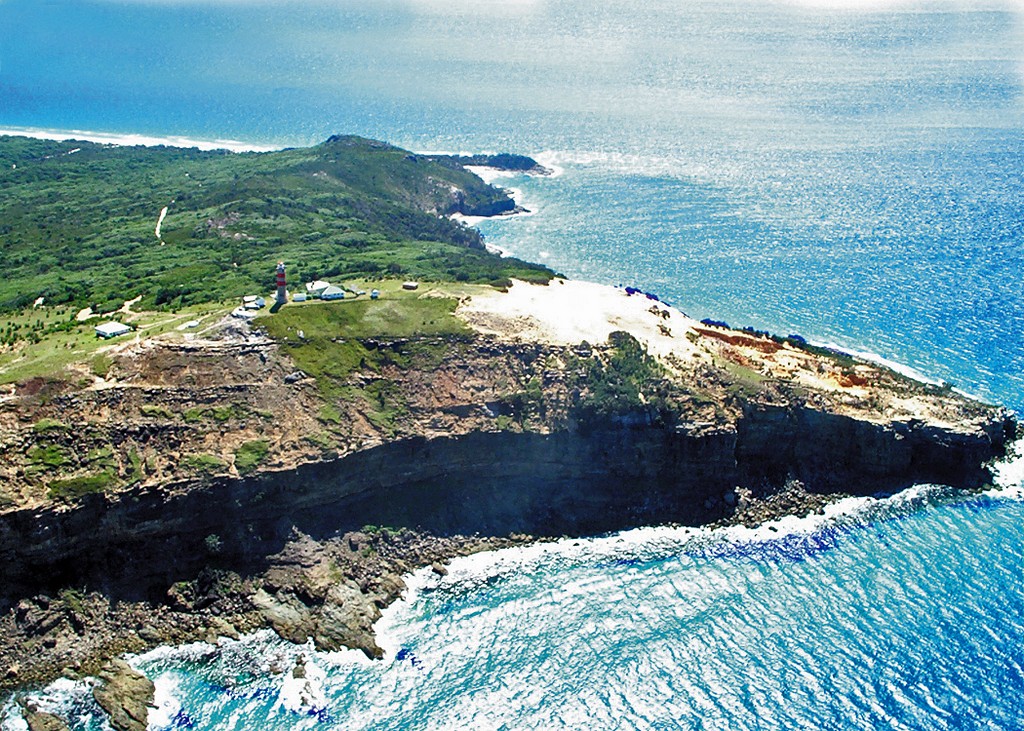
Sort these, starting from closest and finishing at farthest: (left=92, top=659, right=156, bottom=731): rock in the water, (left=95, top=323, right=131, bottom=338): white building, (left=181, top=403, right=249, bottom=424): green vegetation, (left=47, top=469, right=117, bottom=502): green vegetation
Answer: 1. (left=92, top=659, right=156, bottom=731): rock in the water
2. (left=47, top=469, right=117, bottom=502): green vegetation
3. (left=181, top=403, right=249, bottom=424): green vegetation
4. (left=95, top=323, right=131, bottom=338): white building

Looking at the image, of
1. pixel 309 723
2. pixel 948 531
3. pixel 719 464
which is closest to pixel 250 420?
pixel 309 723

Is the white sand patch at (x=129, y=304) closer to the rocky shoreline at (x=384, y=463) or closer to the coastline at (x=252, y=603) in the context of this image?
the rocky shoreline at (x=384, y=463)

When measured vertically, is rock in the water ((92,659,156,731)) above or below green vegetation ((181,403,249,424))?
below

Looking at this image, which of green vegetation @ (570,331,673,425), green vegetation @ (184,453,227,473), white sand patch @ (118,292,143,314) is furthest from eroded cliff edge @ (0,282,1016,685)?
white sand patch @ (118,292,143,314)

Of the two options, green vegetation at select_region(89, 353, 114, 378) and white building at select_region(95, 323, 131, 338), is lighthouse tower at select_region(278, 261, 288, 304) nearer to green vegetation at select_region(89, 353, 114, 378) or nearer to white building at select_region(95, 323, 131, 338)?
white building at select_region(95, 323, 131, 338)

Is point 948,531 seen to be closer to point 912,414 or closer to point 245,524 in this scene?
point 912,414

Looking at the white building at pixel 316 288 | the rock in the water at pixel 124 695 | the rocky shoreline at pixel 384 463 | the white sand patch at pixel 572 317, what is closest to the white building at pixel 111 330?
the rocky shoreline at pixel 384 463
